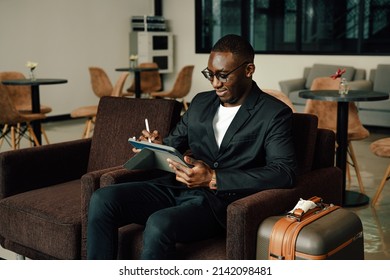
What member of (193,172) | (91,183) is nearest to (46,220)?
(91,183)

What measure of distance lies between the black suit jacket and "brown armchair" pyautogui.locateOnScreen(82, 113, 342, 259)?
79 millimetres

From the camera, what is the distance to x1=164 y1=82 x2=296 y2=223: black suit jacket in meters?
2.06

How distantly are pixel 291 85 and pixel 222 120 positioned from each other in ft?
18.6

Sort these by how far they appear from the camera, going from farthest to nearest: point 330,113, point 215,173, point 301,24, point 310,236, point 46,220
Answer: point 301,24, point 330,113, point 46,220, point 215,173, point 310,236

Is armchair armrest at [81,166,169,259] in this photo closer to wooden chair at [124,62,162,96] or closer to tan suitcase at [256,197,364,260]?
tan suitcase at [256,197,364,260]

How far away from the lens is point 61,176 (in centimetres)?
298

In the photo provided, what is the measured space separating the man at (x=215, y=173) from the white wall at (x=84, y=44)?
5.80m

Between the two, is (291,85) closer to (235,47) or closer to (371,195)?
(371,195)

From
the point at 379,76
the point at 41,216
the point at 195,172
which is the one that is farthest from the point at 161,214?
the point at 379,76

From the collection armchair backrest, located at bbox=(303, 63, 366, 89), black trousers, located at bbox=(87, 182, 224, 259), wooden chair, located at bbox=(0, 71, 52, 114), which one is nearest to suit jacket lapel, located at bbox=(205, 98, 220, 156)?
black trousers, located at bbox=(87, 182, 224, 259)

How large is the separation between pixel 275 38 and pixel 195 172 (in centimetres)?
711

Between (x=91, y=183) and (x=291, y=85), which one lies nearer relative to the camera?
(x=91, y=183)

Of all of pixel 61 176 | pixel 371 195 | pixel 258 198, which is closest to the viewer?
pixel 258 198

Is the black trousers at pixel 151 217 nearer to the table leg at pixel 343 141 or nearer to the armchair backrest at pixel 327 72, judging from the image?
the table leg at pixel 343 141
